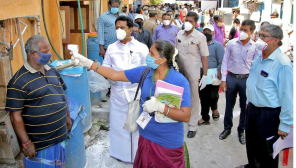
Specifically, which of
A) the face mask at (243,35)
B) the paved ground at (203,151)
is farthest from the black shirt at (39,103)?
the face mask at (243,35)

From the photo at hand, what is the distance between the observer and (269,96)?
2.97 metres

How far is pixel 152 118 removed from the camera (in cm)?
253

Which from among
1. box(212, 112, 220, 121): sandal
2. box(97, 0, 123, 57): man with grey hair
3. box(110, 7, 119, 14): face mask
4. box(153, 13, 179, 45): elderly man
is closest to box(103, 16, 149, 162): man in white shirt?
box(97, 0, 123, 57): man with grey hair

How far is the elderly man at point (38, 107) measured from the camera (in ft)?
7.88

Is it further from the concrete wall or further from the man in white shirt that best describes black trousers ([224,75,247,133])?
the concrete wall

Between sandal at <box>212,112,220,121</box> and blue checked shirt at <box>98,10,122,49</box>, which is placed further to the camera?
sandal at <box>212,112,220,121</box>

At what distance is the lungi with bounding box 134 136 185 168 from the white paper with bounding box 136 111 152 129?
0.14 metres

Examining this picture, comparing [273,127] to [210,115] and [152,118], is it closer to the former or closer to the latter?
[152,118]

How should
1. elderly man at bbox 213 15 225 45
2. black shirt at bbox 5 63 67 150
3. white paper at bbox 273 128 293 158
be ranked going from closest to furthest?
black shirt at bbox 5 63 67 150, white paper at bbox 273 128 293 158, elderly man at bbox 213 15 225 45

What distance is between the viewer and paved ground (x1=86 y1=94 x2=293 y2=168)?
154 inches

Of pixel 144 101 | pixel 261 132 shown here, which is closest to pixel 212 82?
pixel 261 132

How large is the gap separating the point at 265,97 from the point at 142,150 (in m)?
1.42

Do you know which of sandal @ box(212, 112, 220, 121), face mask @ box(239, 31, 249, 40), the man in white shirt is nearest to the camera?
the man in white shirt

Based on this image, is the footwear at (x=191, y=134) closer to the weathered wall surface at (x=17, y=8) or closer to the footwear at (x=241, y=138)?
the footwear at (x=241, y=138)
